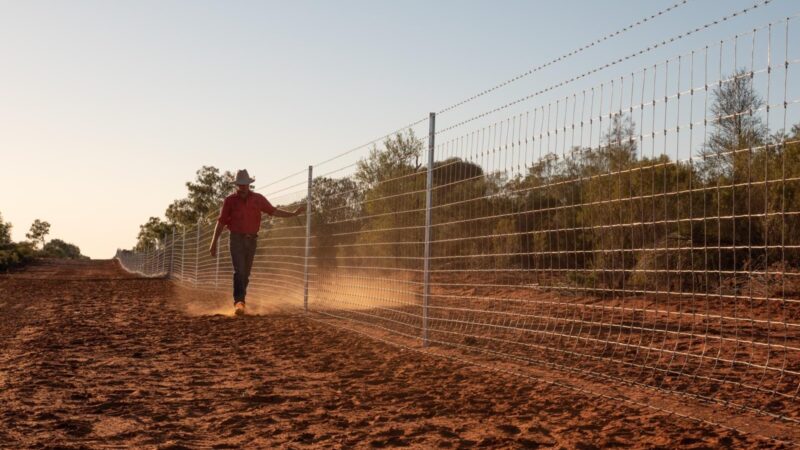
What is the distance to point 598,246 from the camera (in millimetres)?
6539

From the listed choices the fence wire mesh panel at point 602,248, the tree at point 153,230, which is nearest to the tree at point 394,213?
the fence wire mesh panel at point 602,248

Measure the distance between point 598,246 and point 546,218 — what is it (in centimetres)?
46

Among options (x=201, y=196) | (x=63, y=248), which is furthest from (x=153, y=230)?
(x=63, y=248)

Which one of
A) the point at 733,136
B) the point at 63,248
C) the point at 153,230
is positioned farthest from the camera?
the point at 63,248

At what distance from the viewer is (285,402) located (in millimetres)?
5180

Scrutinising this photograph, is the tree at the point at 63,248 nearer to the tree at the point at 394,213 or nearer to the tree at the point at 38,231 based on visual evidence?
the tree at the point at 38,231

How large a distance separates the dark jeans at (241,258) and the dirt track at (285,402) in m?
2.80

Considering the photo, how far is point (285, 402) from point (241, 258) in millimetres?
6677

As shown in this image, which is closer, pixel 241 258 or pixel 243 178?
pixel 241 258

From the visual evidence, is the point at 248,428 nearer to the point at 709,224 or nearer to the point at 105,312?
the point at 709,224

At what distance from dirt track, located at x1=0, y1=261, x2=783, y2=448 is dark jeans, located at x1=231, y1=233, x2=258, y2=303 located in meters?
2.80

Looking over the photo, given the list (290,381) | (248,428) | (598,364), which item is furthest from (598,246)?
(248,428)

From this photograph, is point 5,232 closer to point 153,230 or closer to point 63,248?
point 153,230

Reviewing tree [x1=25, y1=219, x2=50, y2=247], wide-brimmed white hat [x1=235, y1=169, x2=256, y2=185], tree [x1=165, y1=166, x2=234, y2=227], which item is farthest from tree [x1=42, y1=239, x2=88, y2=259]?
wide-brimmed white hat [x1=235, y1=169, x2=256, y2=185]
